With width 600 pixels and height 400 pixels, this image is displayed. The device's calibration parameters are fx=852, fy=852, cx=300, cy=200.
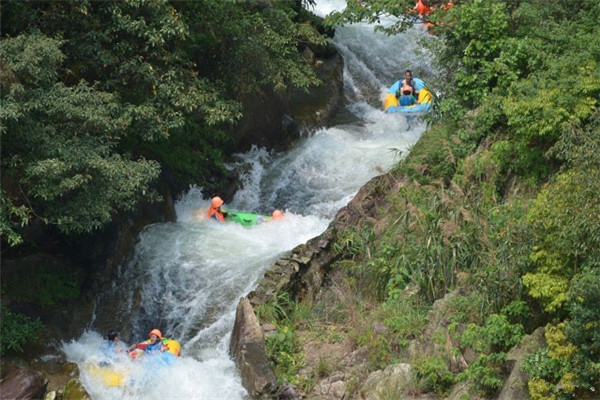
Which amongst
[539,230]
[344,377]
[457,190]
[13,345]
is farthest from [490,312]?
[13,345]

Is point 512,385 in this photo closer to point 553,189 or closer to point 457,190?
point 553,189

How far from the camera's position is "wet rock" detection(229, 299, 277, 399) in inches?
415

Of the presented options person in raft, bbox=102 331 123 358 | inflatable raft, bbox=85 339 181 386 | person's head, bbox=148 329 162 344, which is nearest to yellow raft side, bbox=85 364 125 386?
inflatable raft, bbox=85 339 181 386

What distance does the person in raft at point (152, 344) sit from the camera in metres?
12.0

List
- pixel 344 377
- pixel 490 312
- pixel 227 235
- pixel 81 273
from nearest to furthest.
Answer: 1. pixel 490 312
2. pixel 344 377
3. pixel 81 273
4. pixel 227 235

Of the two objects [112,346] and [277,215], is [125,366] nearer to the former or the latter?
[112,346]

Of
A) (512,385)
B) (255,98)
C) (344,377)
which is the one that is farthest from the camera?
(255,98)

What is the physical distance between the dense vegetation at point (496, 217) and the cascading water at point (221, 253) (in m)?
1.30

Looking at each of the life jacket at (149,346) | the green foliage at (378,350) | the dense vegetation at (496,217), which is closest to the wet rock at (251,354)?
the dense vegetation at (496,217)

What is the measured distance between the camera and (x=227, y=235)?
1477 centimetres

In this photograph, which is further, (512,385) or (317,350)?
(317,350)

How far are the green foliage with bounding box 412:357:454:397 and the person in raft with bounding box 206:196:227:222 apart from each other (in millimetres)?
6703

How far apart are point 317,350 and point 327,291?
A: 1.50 metres

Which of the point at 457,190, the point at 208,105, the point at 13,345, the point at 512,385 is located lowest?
the point at 13,345
